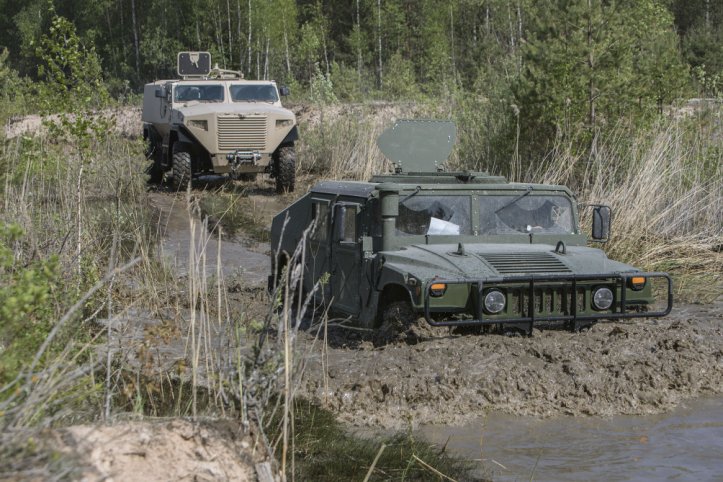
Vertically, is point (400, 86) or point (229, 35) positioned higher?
point (229, 35)

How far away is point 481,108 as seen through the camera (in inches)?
558

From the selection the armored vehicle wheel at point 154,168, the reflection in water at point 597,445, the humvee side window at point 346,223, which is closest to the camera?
the reflection in water at point 597,445

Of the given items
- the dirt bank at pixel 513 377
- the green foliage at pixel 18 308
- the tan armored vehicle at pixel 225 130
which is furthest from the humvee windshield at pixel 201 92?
the green foliage at pixel 18 308

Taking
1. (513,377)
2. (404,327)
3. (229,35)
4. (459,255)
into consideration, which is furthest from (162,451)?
(229,35)

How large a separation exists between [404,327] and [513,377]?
2.57 feet

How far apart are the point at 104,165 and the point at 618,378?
7.32 meters

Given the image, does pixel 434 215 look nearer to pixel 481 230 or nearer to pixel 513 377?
pixel 481 230

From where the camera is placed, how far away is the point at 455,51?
3700 centimetres

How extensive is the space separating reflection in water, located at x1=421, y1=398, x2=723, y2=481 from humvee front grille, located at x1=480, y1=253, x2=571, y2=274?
910 millimetres

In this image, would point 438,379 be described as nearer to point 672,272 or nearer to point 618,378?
point 618,378

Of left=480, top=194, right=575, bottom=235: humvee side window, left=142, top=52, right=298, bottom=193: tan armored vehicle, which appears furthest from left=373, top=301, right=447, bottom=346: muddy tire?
left=142, top=52, right=298, bottom=193: tan armored vehicle

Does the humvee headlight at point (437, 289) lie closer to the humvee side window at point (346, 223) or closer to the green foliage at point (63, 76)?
the humvee side window at point (346, 223)

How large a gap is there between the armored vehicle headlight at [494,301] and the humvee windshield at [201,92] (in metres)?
11.4

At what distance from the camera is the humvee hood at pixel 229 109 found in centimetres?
1614
